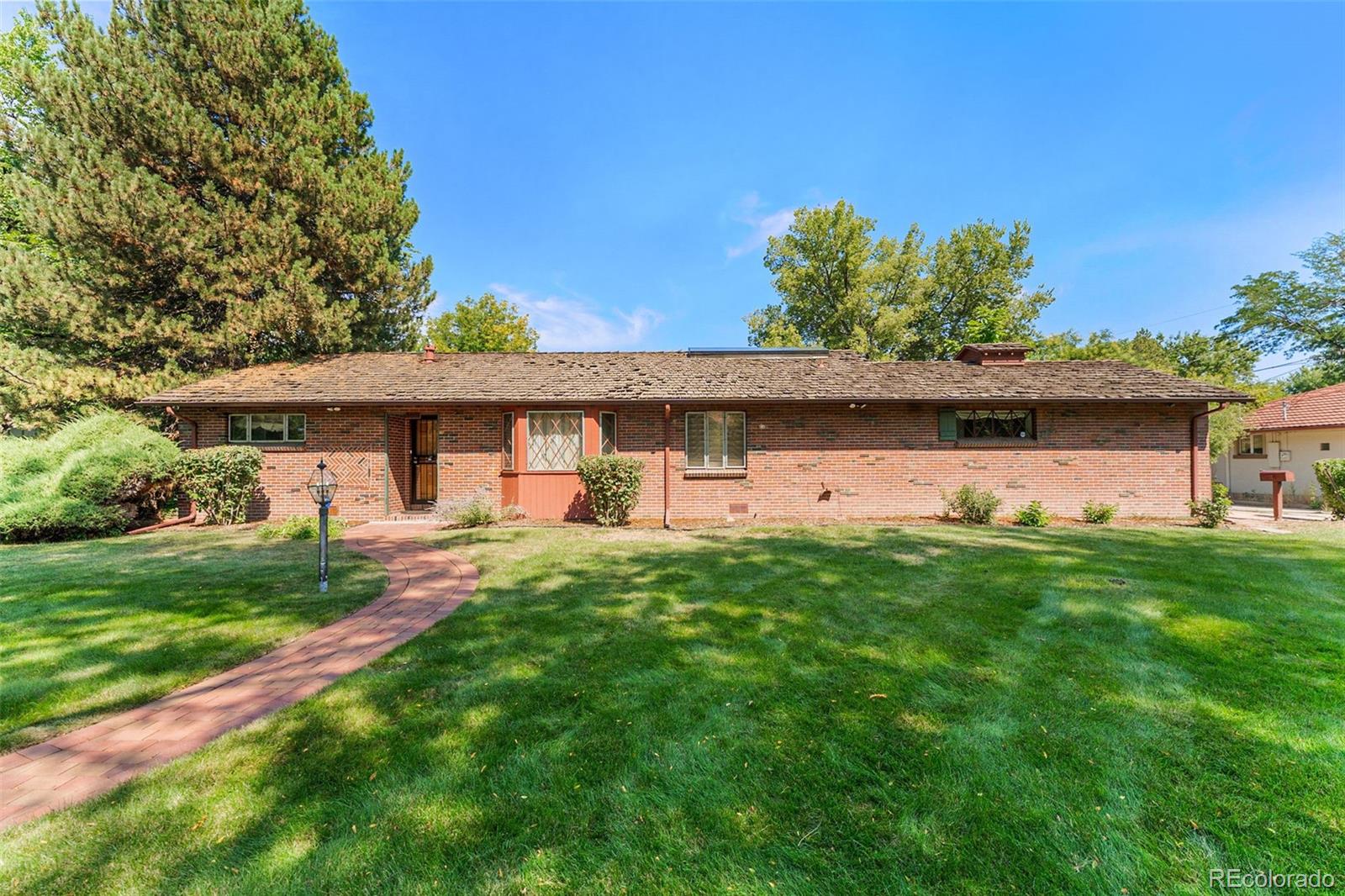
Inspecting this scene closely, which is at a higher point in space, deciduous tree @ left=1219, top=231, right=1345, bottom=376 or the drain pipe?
deciduous tree @ left=1219, top=231, right=1345, bottom=376

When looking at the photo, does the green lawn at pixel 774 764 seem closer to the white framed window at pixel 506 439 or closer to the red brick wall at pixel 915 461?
the red brick wall at pixel 915 461

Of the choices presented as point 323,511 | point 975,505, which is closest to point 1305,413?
point 975,505

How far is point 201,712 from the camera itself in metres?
2.91

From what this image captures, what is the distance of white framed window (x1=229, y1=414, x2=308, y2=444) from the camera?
10.9 metres

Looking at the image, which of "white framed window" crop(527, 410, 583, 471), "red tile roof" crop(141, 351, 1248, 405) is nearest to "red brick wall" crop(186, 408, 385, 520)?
"red tile roof" crop(141, 351, 1248, 405)

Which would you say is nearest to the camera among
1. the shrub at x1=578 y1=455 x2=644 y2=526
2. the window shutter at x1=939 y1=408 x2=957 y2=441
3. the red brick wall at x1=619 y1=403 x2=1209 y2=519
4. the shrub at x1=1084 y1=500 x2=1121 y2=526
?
the shrub at x1=578 y1=455 x2=644 y2=526

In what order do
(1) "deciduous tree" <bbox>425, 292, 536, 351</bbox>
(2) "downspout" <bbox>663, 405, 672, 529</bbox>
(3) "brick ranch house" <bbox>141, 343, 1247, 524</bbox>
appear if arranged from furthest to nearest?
(1) "deciduous tree" <bbox>425, 292, 536, 351</bbox> < (3) "brick ranch house" <bbox>141, 343, 1247, 524</bbox> < (2) "downspout" <bbox>663, 405, 672, 529</bbox>

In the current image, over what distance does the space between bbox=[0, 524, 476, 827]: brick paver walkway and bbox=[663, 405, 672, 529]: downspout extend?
5.67 metres

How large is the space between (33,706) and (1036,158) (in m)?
21.3

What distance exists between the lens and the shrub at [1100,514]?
33.1 ft

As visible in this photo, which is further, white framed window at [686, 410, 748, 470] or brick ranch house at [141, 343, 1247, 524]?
white framed window at [686, 410, 748, 470]

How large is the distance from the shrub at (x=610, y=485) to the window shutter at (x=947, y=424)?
23.6ft

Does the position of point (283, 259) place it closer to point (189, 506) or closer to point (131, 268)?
point (131, 268)

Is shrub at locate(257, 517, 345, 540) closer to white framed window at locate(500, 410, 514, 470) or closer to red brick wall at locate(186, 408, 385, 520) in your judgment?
red brick wall at locate(186, 408, 385, 520)
